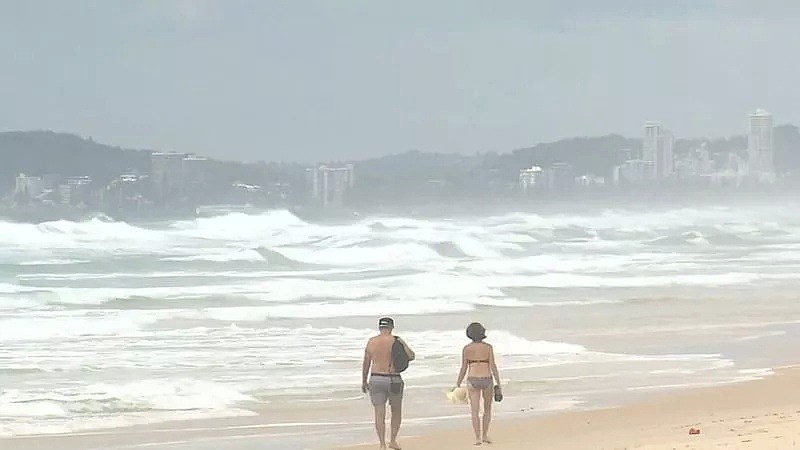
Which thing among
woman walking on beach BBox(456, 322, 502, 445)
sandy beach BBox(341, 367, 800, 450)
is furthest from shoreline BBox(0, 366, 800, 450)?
woman walking on beach BBox(456, 322, 502, 445)

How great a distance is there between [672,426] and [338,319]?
37.9ft

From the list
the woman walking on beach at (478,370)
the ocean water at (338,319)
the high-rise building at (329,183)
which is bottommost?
the ocean water at (338,319)

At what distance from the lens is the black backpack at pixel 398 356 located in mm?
9523

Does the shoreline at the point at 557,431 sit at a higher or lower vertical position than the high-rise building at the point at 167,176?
lower

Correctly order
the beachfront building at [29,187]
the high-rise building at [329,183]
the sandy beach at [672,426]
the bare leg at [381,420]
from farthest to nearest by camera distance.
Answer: the high-rise building at [329,183] < the beachfront building at [29,187] < the bare leg at [381,420] < the sandy beach at [672,426]

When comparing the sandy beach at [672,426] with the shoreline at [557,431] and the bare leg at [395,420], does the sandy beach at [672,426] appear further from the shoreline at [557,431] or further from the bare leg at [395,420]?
the bare leg at [395,420]

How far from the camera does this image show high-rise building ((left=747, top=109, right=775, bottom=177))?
7212cm

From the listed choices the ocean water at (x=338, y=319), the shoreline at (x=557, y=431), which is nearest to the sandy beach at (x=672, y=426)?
the shoreline at (x=557, y=431)

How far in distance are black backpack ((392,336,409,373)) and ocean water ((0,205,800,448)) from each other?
4.62 ft

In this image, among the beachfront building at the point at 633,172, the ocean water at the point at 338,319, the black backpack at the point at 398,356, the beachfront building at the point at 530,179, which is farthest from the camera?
the beachfront building at the point at 633,172

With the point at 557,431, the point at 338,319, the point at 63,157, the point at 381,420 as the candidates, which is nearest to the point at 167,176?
the point at 63,157

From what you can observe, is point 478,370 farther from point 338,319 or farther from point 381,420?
point 338,319

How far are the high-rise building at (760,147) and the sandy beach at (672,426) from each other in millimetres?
60552

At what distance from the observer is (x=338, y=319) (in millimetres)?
21750
